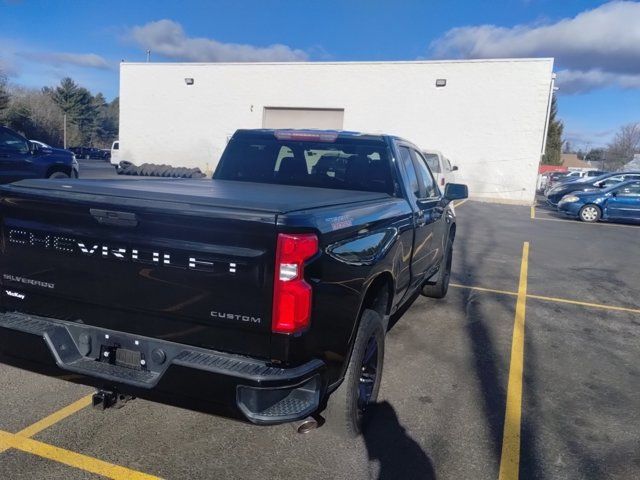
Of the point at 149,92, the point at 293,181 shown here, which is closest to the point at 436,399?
the point at 293,181

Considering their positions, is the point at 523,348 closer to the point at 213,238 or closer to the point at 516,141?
the point at 213,238

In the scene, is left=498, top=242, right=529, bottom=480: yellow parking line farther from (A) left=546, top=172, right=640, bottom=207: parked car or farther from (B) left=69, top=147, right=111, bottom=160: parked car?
(B) left=69, top=147, right=111, bottom=160: parked car

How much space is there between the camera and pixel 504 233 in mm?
14719

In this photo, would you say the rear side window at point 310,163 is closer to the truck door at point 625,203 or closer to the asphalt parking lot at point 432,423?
the asphalt parking lot at point 432,423

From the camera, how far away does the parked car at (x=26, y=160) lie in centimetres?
A: 1205

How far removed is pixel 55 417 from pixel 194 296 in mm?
1689

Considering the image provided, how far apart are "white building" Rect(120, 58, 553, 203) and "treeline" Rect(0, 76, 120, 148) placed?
20.1 metres

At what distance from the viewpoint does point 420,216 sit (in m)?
4.61

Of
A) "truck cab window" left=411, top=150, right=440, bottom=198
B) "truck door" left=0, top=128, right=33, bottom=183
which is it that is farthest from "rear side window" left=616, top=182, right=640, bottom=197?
"truck door" left=0, top=128, right=33, bottom=183

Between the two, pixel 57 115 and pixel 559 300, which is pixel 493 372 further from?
pixel 57 115

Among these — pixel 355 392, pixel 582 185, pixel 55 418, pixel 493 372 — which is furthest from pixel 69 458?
pixel 582 185

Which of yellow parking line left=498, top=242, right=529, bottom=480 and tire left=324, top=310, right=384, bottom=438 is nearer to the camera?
tire left=324, top=310, right=384, bottom=438

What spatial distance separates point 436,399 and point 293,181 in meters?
2.20

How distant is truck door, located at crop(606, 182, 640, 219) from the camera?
58.6 feet
